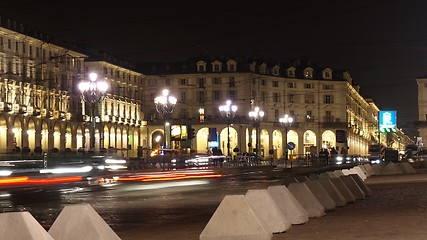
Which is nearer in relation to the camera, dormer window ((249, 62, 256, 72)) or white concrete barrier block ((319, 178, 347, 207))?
white concrete barrier block ((319, 178, 347, 207))

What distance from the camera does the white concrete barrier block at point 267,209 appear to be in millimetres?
12617

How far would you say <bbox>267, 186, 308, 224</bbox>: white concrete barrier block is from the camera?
44.9 ft

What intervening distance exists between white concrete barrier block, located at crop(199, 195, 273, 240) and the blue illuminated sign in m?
43.9

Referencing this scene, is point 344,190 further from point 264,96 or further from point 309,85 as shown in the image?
point 309,85

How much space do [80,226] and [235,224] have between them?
2.35 m

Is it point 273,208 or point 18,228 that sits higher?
point 18,228

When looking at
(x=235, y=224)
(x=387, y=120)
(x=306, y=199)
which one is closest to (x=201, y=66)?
(x=387, y=120)

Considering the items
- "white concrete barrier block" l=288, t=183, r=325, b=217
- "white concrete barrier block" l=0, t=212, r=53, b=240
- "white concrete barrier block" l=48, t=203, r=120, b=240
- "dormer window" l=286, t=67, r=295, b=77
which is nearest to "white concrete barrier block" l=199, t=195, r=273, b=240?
"white concrete barrier block" l=48, t=203, r=120, b=240

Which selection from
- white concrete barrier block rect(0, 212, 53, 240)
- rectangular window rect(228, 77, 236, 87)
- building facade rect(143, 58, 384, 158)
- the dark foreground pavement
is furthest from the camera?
rectangular window rect(228, 77, 236, 87)

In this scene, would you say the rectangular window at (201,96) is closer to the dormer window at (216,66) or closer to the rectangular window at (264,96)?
the dormer window at (216,66)

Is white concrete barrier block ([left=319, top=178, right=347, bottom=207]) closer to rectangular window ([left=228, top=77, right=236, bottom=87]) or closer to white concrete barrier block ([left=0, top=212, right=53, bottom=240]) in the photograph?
white concrete barrier block ([left=0, top=212, right=53, bottom=240])

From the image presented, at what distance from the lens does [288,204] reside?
46.6 feet

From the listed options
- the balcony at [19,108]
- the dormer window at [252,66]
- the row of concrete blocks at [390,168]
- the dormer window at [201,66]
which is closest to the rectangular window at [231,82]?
the dormer window at [252,66]

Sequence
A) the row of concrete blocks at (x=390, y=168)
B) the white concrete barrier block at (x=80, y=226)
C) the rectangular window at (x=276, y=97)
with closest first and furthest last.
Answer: the white concrete barrier block at (x=80, y=226)
the row of concrete blocks at (x=390, y=168)
the rectangular window at (x=276, y=97)
